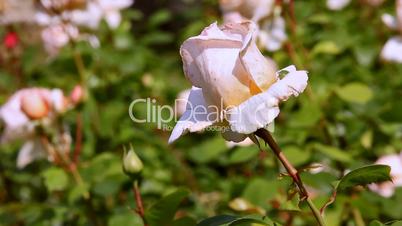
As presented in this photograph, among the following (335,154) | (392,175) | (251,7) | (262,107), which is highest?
(262,107)

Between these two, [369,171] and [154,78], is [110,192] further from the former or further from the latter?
[154,78]

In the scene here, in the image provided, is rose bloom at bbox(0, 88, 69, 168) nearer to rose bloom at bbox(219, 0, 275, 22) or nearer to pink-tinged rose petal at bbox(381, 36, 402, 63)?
rose bloom at bbox(219, 0, 275, 22)

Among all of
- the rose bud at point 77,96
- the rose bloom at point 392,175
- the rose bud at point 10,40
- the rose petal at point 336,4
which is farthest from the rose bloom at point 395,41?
the rose bud at point 10,40

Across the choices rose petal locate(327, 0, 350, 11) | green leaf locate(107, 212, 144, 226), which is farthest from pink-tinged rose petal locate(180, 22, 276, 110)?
rose petal locate(327, 0, 350, 11)

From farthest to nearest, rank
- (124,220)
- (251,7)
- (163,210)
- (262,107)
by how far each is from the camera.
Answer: (251,7) → (124,220) → (163,210) → (262,107)

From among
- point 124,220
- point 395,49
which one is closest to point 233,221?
point 124,220

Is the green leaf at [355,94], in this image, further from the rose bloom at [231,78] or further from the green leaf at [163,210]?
the rose bloom at [231,78]

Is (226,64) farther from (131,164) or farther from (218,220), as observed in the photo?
(131,164)
